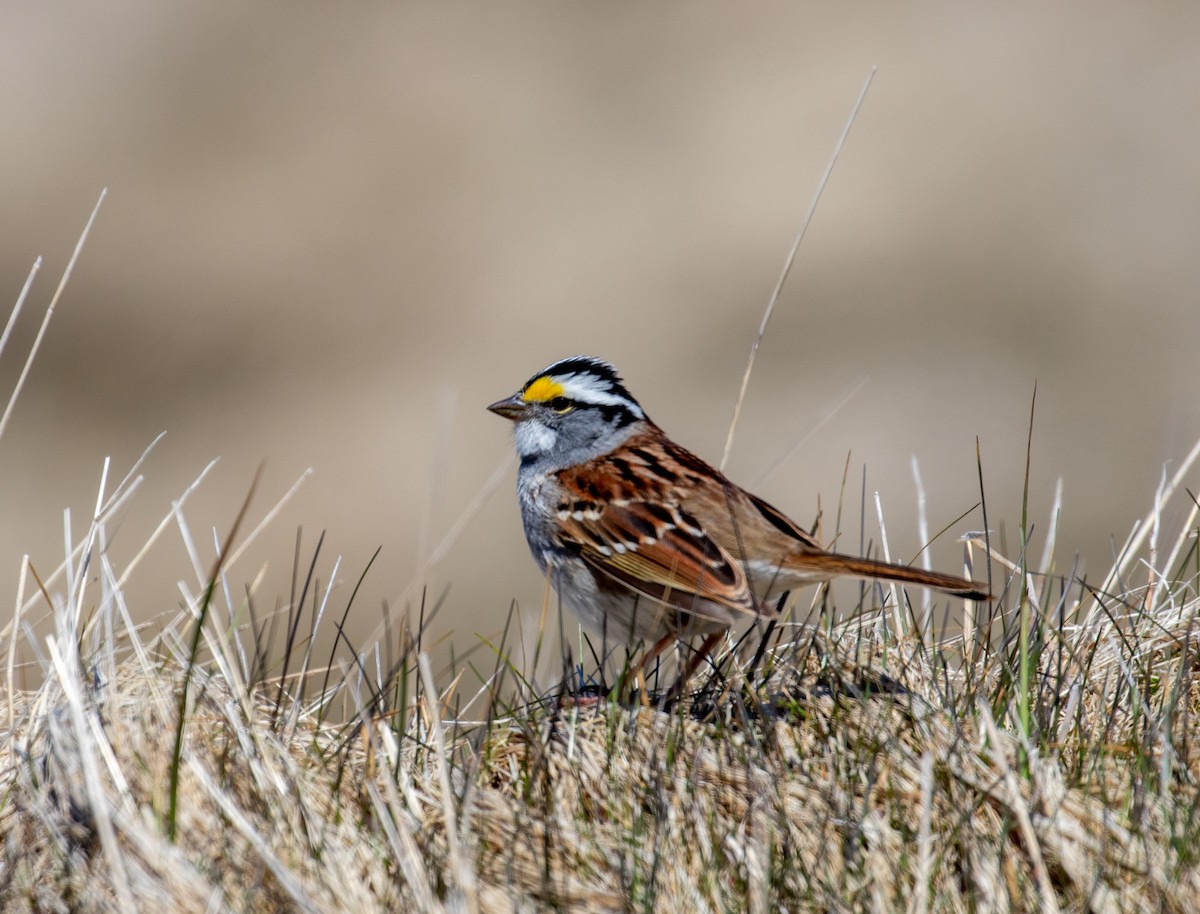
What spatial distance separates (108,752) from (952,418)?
1539 cm

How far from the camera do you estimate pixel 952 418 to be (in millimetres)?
17656

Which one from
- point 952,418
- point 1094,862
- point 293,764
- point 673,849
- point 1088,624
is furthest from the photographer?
point 952,418

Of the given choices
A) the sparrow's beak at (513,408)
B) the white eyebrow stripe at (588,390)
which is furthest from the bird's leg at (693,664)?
the sparrow's beak at (513,408)

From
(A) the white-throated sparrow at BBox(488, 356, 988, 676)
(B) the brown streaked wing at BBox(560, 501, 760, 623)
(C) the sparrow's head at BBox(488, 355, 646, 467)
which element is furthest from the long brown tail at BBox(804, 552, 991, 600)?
(C) the sparrow's head at BBox(488, 355, 646, 467)

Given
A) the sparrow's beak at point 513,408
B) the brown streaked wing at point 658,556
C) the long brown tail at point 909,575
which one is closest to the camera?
the long brown tail at point 909,575

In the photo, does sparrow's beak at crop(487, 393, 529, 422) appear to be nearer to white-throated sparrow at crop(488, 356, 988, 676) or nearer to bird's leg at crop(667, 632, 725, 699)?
white-throated sparrow at crop(488, 356, 988, 676)

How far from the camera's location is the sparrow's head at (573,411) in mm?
6020

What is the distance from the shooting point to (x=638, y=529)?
17.2 feet

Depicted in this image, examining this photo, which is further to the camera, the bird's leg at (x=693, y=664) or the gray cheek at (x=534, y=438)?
the gray cheek at (x=534, y=438)

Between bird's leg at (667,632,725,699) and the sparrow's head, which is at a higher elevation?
the sparrow's head

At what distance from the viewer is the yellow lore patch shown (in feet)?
19.8

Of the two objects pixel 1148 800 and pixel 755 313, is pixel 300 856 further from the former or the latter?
pixel 755 313

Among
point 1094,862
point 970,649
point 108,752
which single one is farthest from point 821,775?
point 108,752

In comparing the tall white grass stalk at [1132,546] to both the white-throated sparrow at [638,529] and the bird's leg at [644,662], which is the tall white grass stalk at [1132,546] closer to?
the white-throated sparrow at [638,529]
